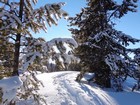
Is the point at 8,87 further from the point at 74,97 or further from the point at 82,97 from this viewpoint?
the point at 82,97

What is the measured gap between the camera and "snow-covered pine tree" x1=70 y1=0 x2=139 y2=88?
15.3 meters

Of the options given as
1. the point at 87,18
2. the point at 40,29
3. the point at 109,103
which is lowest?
the point at 109,103

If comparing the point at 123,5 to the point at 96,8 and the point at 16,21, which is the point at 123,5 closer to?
the point at 96,8

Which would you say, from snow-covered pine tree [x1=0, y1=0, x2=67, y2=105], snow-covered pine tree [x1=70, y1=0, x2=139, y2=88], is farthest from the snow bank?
snow-covered pine tree [x1=70, y1=0, x2=139, y2=88]

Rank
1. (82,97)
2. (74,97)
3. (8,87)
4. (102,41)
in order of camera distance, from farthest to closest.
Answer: (102,41) < (82,97) < (74,97) < (8,87)

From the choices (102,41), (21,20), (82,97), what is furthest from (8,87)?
(102,41)

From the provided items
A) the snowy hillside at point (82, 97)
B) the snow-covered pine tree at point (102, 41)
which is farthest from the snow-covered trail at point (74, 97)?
the snow-covered pine tree at point (102, 41)

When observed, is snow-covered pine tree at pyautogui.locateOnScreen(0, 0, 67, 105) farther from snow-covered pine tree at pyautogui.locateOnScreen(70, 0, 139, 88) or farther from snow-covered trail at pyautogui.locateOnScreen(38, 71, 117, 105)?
snow-covered pine tree at pyautogui.locateOnScreen(70, 0, 139, 88)

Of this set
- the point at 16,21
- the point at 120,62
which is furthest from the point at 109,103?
the point at 16,21

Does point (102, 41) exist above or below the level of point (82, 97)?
above

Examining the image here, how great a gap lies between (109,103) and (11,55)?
5808 mm

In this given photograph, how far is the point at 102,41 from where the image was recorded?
15914mm

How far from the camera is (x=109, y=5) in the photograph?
16.8 m

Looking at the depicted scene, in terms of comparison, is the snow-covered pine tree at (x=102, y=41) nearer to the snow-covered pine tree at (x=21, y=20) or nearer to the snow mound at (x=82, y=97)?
the snow mound at (x=82, y=97)
